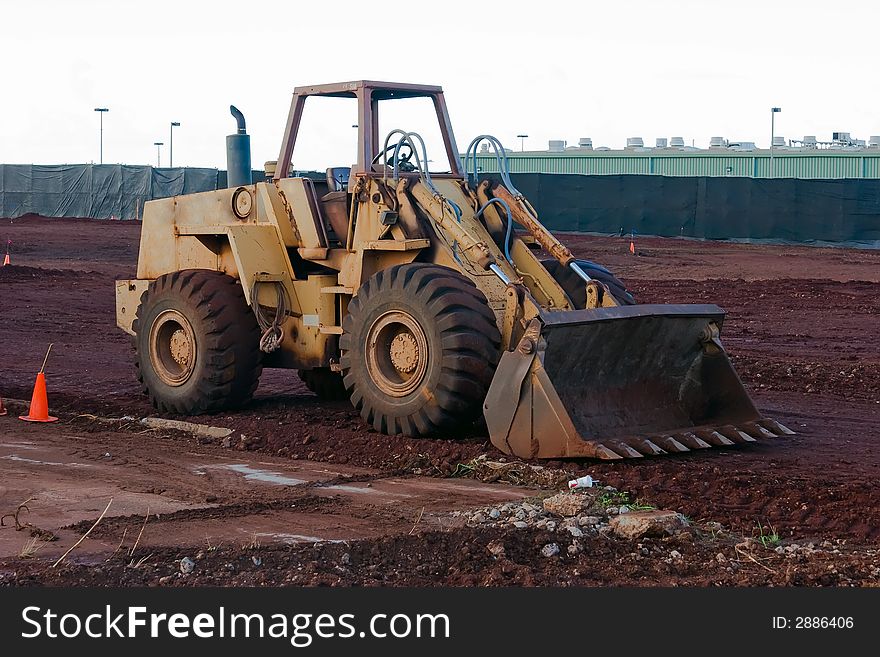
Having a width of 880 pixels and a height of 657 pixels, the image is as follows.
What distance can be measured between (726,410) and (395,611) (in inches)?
206

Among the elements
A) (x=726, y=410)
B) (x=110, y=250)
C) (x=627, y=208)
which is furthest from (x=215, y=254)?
(x=627, y=208)

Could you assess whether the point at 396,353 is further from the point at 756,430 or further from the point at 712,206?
the point at 712,206

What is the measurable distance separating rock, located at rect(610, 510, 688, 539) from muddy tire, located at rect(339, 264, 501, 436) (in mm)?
2388

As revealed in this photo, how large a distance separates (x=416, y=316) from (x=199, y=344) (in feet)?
8.29

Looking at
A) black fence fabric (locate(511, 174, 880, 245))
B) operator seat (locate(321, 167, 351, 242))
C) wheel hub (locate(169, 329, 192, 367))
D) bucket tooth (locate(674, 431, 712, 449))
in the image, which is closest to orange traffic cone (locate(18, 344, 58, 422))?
wheel hub (locate(169, 329, 192, 367))

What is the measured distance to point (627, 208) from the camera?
36906mm

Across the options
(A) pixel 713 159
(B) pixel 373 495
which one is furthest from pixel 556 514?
(A) pixel 713 159

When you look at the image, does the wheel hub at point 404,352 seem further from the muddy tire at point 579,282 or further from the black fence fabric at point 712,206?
the black fence fabric at point 712,206

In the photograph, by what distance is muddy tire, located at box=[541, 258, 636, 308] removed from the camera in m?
10.8

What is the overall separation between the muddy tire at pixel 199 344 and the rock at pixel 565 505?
4.27 meters

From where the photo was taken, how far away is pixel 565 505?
25.6 ft

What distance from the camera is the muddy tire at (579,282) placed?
35.5 feet

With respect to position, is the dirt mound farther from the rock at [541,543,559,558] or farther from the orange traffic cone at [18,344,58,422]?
the orange traffic cone at [18,344,58,422]

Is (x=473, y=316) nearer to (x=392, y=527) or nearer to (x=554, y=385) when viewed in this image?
(x=554, y=385)
